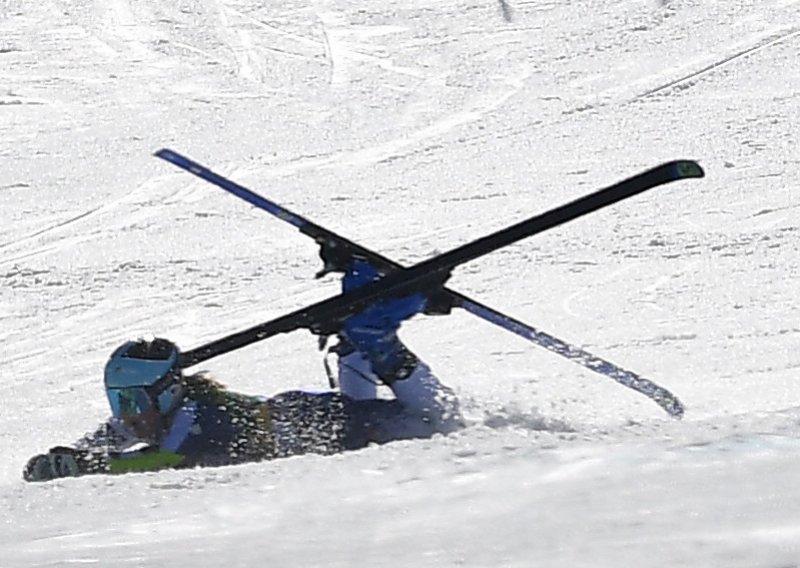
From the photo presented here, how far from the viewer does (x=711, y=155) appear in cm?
1144

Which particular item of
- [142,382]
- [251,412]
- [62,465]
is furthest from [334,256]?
[62,465]

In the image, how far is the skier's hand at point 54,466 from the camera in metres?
5.15

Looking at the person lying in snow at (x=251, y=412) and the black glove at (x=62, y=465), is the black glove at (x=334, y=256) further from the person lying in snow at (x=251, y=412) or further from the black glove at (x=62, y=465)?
the black glove at (x=62, y=465)

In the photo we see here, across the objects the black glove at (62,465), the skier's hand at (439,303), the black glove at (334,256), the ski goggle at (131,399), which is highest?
the black glove at (334,256)

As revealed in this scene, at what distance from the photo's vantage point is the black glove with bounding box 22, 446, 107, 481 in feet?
16.9

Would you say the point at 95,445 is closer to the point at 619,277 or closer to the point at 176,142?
the point at 619,277

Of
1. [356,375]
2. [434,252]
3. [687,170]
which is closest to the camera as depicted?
[687,170]

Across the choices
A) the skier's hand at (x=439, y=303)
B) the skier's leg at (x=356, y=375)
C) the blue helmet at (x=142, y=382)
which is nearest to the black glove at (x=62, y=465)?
the blue helmet at (x=142, y=382)

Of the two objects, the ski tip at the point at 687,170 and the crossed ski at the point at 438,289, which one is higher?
the ski tip at the point at 687,170

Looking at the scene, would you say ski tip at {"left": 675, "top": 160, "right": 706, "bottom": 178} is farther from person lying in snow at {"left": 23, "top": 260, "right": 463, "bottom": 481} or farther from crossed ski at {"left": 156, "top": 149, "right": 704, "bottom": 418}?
person lying in snow at {"left": 23, "top": 260, "right": 463, "bottom": 481}

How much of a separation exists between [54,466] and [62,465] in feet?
0.09

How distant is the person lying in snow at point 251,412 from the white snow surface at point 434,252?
32 centimetres

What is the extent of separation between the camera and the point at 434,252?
31.4 ft

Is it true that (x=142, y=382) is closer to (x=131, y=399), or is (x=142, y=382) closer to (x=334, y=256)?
(x=131, y=399)
